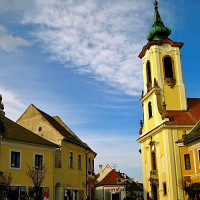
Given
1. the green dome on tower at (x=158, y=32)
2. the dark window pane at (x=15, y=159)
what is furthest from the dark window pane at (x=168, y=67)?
the dark window pane at (x=15, y=159)

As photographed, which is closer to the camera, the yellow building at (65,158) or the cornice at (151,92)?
the yellow building at (65,158)

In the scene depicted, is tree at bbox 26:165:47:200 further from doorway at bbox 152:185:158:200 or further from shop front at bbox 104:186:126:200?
shop front at bbox 104:186:126:200

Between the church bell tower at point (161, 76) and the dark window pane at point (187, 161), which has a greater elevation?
the church bell tower at point (161, 76)

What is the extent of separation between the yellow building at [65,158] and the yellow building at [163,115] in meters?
7.21

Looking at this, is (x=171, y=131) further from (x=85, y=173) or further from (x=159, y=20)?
(x=159, y=20)

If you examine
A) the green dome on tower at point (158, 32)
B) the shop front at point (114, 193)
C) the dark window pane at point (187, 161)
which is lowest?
the shop front at point (114, 193)

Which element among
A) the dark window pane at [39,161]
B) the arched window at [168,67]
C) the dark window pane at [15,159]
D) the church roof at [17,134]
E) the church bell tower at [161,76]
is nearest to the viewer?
the dark window pane at [15,159]

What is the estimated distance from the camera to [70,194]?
30922 mm

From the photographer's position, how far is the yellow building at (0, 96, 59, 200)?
2420 centimetres

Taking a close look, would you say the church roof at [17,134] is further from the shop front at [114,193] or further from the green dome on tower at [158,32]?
the shop front at [114,193]

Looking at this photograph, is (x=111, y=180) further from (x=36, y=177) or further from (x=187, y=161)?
(x=36, y=177)

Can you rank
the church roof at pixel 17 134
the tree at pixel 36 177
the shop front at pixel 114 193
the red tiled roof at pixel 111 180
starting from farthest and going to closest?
the red tiled roof at pixel 111 180 → the shop front at pixel 114 193 → the church roof at pixel 17 134 → the tree at pixel 36 177

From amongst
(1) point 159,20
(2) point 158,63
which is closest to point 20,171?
(2) point 158,63

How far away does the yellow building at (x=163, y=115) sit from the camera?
31438mm
